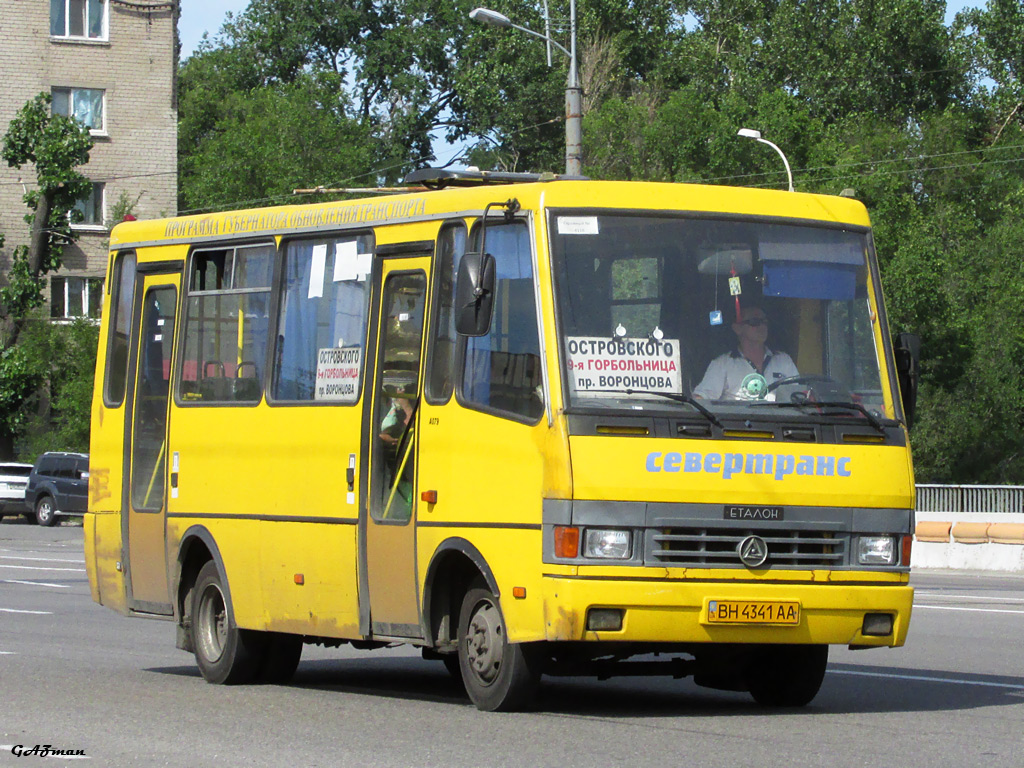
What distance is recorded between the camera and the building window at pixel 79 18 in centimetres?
5588

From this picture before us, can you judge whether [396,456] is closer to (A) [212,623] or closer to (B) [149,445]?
(A) [212,623]

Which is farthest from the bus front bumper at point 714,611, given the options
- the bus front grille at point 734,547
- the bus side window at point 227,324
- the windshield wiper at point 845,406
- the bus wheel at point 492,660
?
→ the bus side window at point 227,324

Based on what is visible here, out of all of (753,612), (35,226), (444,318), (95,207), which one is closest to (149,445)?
(444,318)

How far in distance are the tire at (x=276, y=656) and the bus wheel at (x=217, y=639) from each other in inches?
2.2

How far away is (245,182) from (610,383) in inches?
1979

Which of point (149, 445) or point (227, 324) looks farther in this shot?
point (149, 445)

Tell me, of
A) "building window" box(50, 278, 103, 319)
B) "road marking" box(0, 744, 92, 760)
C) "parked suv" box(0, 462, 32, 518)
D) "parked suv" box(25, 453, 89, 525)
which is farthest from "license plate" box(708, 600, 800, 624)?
"building window" box(50, 278, 103, 319)

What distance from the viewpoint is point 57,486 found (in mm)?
44344

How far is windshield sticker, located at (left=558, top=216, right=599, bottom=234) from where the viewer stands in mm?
9617

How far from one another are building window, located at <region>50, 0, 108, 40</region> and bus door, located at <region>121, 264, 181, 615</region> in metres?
45.0

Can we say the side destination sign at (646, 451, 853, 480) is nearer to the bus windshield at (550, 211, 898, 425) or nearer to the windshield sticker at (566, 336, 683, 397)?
the bus windshield at (550, 211, 898, 425)

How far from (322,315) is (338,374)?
50 centimetres

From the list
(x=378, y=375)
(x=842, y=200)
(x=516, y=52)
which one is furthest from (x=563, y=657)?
(x=516, y=52)

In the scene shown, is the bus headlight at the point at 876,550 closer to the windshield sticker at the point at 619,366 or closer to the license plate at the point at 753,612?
the license plate at the point at 753,612
